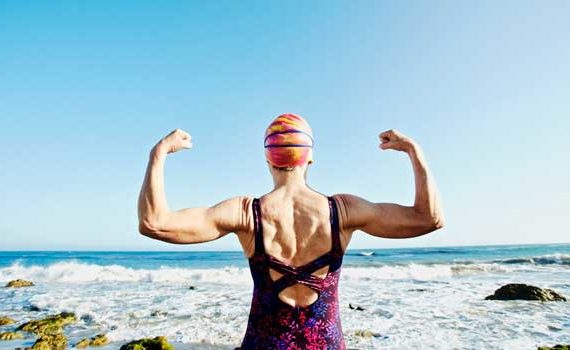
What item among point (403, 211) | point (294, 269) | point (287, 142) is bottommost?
point (294, 269)

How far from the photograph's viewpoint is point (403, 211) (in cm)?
222

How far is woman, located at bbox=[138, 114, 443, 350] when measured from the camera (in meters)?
2.21

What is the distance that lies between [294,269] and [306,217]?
0.27 m

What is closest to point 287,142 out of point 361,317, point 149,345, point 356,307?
point 149,345

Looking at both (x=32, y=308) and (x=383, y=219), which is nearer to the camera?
(x=383, y=219)

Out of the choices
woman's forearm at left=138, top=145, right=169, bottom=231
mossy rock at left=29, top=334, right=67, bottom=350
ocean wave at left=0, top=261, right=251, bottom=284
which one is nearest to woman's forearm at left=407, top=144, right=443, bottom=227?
woman's forearm at left=138, top=145, right=169, bottom=231

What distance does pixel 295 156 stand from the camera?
2.40 meters

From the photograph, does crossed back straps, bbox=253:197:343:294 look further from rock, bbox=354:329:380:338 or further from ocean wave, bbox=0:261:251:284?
ocean wave, bbox=0:261:251:284

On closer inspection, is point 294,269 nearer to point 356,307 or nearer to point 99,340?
point 99,340

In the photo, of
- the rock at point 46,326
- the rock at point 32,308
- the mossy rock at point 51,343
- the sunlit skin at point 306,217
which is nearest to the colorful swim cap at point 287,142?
the sunlit skin at point 306,217

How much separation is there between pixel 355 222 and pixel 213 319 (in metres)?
9.26

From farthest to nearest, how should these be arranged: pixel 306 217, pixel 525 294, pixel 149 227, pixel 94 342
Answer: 1. pixel 525 294
2. pixel 94 342
3. pixel 306 217
4. pixel 149 227

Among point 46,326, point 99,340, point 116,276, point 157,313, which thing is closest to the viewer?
point 99,340

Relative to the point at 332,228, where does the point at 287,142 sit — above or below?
above
